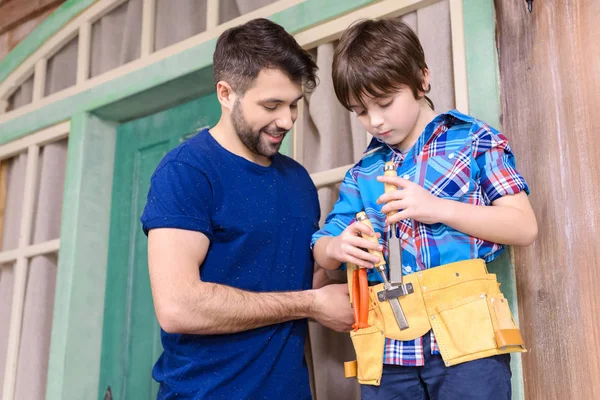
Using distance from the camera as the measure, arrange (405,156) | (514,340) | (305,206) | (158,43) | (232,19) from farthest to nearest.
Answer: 1. (158,43)
2. (232,19)
3. (305,206)
4. (405,156)
5. (514,340)

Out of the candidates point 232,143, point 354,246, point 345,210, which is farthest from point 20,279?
point 354,246

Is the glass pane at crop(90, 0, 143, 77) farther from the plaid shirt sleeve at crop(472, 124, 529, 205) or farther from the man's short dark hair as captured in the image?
the plaid shirt sleeve at crop(472, 124, 529, 205)

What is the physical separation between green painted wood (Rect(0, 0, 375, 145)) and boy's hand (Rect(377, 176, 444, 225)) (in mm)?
810

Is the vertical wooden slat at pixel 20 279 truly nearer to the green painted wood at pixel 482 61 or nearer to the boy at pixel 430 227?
the boy at pixel 430 227

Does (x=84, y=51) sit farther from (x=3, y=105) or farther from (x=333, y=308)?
(x=333, y=308)

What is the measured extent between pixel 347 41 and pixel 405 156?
270 millimetres

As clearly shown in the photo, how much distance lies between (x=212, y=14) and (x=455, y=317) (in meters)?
1.48

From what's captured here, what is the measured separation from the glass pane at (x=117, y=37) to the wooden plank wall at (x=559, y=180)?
1.52 metres

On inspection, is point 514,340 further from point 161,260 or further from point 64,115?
point 64,115

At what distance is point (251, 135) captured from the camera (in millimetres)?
1510

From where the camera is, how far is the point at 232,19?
84.8 inches

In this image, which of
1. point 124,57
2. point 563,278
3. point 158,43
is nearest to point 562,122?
point 563,278

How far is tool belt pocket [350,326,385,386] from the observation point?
120 cm

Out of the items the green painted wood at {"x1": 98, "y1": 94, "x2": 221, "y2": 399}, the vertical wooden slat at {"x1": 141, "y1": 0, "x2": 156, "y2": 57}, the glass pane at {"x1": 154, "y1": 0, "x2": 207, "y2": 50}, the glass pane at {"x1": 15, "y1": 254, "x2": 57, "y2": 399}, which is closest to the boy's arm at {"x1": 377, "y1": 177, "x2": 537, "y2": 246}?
the green painted wood at {"x1": 98, "y1": 94, "x2": 221, "y2": 399}
